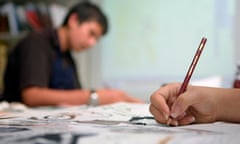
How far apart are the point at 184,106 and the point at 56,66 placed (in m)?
1.05

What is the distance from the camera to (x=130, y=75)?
6.49 ft

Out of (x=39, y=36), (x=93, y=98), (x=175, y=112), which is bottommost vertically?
(x=93, y=98)

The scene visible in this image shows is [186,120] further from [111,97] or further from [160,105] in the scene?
[111,97]

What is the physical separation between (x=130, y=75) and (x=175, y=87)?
4.35 ft

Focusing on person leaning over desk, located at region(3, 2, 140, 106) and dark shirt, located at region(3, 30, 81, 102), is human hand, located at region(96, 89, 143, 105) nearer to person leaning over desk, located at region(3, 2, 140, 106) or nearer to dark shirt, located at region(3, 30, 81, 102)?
person leaning over desk, located at region(3, 2, 140, 106)

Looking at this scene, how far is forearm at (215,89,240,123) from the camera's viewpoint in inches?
24.5

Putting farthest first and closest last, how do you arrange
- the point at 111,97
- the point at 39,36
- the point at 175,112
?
the point at 39,36 < the point at 111,97 < the point at 175,112

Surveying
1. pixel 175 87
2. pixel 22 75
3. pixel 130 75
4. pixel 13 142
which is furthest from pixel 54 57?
pixel 13 142

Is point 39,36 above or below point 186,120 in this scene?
above

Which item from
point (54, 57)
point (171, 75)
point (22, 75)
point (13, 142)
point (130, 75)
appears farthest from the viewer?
point (130, 75)

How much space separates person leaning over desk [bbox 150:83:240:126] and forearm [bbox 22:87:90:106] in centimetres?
82

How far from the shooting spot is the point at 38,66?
145cm

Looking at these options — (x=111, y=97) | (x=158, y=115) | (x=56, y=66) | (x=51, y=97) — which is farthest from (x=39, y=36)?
(x=158, y=115)

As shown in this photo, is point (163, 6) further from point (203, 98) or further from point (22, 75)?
point (203, 98)
